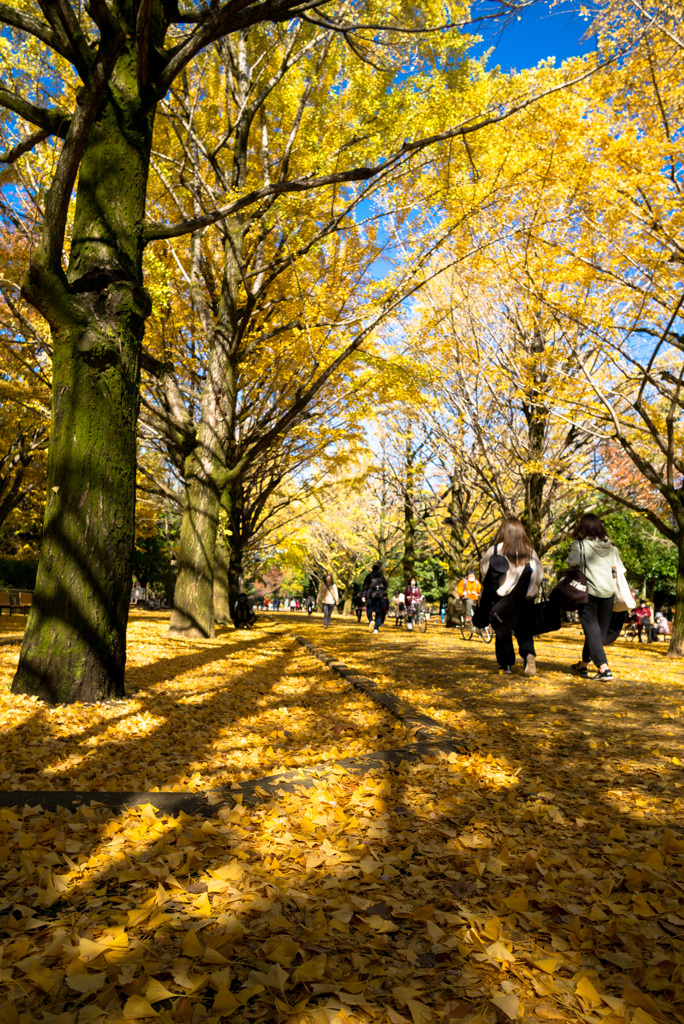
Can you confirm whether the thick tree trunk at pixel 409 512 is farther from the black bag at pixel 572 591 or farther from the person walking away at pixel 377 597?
the black bag at pixel 572 591

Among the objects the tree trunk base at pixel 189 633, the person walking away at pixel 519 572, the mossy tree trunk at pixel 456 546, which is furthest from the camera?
the mossy tree trunk at pixel 456 546

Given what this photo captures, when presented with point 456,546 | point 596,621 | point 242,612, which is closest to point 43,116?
point 596,621

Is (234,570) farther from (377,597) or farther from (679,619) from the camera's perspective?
(679,619)

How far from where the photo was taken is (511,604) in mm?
7195

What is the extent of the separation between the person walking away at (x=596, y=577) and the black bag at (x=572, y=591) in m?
0.07

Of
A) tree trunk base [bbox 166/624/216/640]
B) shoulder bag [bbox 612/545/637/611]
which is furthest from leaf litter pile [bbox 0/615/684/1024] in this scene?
tree trunk base [bbox 166/624/216/640]

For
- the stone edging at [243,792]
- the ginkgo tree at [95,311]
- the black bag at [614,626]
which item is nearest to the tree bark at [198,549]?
the ginkgo tree at [95,311]

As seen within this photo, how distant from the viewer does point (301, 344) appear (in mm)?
13281

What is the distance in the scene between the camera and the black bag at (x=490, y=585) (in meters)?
7.18

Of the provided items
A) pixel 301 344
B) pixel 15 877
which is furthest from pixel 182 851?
pixel 301 344

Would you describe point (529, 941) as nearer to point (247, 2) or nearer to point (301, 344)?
point (247, 2)

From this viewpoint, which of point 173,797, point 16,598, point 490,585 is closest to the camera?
point 173,797

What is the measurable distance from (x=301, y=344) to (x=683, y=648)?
10075mm

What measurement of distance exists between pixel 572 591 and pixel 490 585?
926 millimetres
